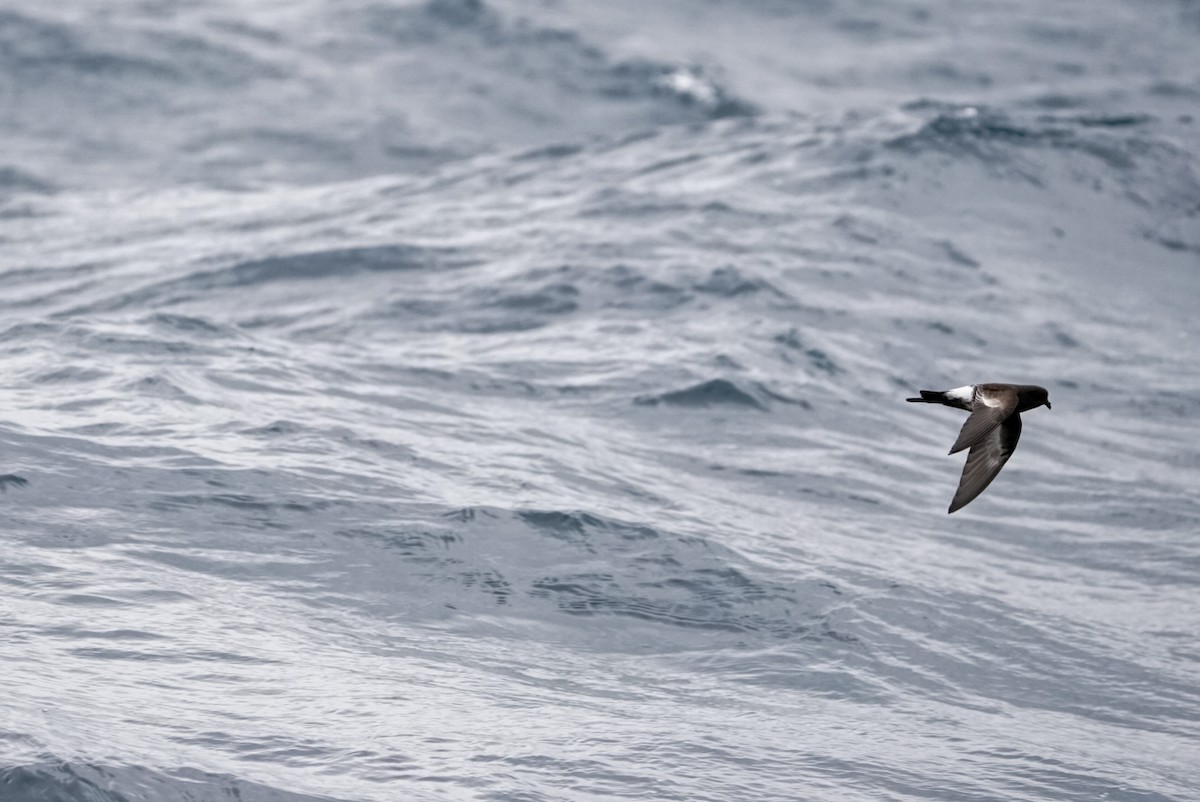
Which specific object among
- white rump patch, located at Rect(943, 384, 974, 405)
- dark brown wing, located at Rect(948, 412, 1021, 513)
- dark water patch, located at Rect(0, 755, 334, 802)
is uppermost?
white rump patch, located at Rect(943, 384, 974, 405)

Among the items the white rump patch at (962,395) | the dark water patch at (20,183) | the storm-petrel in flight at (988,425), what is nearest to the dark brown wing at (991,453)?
the storm-petrel in flight at (988,425)

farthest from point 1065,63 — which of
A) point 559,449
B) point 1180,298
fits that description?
point 559,449

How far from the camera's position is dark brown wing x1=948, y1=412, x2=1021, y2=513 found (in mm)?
7754

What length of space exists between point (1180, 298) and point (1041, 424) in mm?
4245

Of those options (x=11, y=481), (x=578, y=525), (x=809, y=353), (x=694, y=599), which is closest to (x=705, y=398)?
(x=809, y=353)

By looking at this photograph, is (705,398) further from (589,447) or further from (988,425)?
(988,425)

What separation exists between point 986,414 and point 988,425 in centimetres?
6

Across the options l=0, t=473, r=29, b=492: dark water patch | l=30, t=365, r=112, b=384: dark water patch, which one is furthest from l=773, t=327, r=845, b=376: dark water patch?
l=0, t=473, r=29, b=492: dark water patch

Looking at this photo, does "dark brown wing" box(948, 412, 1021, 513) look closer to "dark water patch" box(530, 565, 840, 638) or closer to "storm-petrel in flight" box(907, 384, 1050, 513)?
"storm-petrel in flight" box(907, 384, 1050, 513)

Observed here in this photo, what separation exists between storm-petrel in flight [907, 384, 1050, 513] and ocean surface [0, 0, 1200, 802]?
169cm

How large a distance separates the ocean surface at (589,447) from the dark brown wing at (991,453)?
5.49 ft

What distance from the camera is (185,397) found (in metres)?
12.6

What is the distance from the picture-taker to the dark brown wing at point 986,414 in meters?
7.80

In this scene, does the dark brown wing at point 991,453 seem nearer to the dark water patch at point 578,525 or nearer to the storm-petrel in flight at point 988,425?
the storm-petrel in flight at point 988,425
